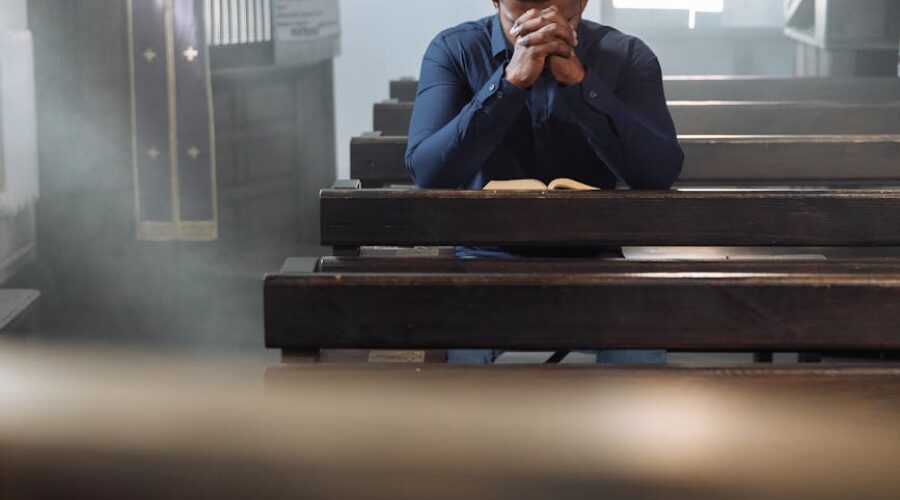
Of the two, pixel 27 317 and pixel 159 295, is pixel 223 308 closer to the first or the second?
pixel 159 295

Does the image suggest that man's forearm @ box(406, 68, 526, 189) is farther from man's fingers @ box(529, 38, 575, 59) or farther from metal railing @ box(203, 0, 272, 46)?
metal railing @ box(203, 0, 272, 46)

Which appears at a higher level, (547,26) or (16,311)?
(547,26)

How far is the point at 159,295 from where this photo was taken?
6672 millimetres

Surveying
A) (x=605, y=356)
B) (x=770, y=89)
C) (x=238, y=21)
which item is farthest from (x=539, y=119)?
(x=238, y=21)

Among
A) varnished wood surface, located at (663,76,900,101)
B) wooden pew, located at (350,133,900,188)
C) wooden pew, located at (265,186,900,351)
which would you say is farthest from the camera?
varnished wood surface, located at (663,76,900,101)

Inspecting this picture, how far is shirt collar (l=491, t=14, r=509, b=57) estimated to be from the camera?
3.11 meters

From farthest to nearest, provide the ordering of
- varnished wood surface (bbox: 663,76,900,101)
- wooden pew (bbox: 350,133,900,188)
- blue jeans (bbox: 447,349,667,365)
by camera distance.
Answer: varnished wood surface (bbox: 663,76,900,101) < wooden pew (bbox: 350,133,900,188) < blue jeans (bbox: 447,349,667,365)

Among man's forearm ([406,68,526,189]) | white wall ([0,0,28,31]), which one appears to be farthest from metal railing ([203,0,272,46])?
man's forearm ([406,68,526,189])


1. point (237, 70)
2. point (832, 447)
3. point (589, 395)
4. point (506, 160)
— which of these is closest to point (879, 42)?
point (237, 70)

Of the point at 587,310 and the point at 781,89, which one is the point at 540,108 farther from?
the point at 781,89

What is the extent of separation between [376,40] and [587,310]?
262 inches

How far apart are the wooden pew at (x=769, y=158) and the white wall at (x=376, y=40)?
4.42 metres

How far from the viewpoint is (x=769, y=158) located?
12.9ft

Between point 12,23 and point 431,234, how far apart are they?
444 centimetres
